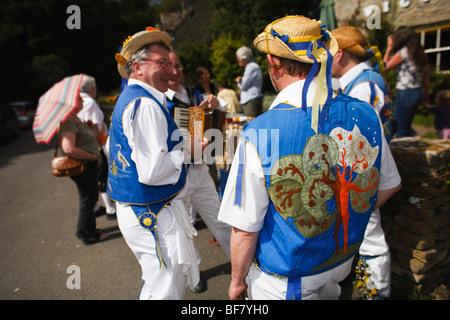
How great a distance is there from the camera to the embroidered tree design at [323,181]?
1240 mm

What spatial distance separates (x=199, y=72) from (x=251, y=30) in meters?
7.12

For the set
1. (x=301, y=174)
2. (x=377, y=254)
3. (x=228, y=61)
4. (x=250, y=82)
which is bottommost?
(x=377, y=254)

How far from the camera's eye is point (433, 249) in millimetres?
2361

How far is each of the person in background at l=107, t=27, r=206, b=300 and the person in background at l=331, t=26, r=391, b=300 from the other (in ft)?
4.45

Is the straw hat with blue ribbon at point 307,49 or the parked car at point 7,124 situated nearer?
the straw hat with blue ribbon at point 307,49

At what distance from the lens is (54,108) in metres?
3.13

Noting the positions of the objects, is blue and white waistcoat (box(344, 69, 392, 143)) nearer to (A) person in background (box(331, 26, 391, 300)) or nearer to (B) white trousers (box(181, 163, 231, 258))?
(A) person in background (box(331, 26, 391, 300))

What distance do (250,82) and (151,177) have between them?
4841 millimetres

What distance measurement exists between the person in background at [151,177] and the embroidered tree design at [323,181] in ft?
2.78

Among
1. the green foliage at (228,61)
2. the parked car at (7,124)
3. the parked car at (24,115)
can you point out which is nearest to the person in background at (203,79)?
the green foliage at (228,61)

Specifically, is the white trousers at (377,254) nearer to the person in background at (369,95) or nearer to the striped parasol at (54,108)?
the person in background at (369,95)

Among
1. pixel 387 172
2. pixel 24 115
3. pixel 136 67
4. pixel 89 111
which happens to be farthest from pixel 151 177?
pixel 24 115

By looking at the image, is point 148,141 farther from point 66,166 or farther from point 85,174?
point 85,174

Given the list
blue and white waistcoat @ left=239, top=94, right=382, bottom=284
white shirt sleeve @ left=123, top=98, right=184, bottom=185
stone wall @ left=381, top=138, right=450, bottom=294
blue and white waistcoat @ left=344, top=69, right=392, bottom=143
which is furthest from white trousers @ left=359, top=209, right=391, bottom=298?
white shirt sleeve @ left=123, top=98, right=184, bottom=185
